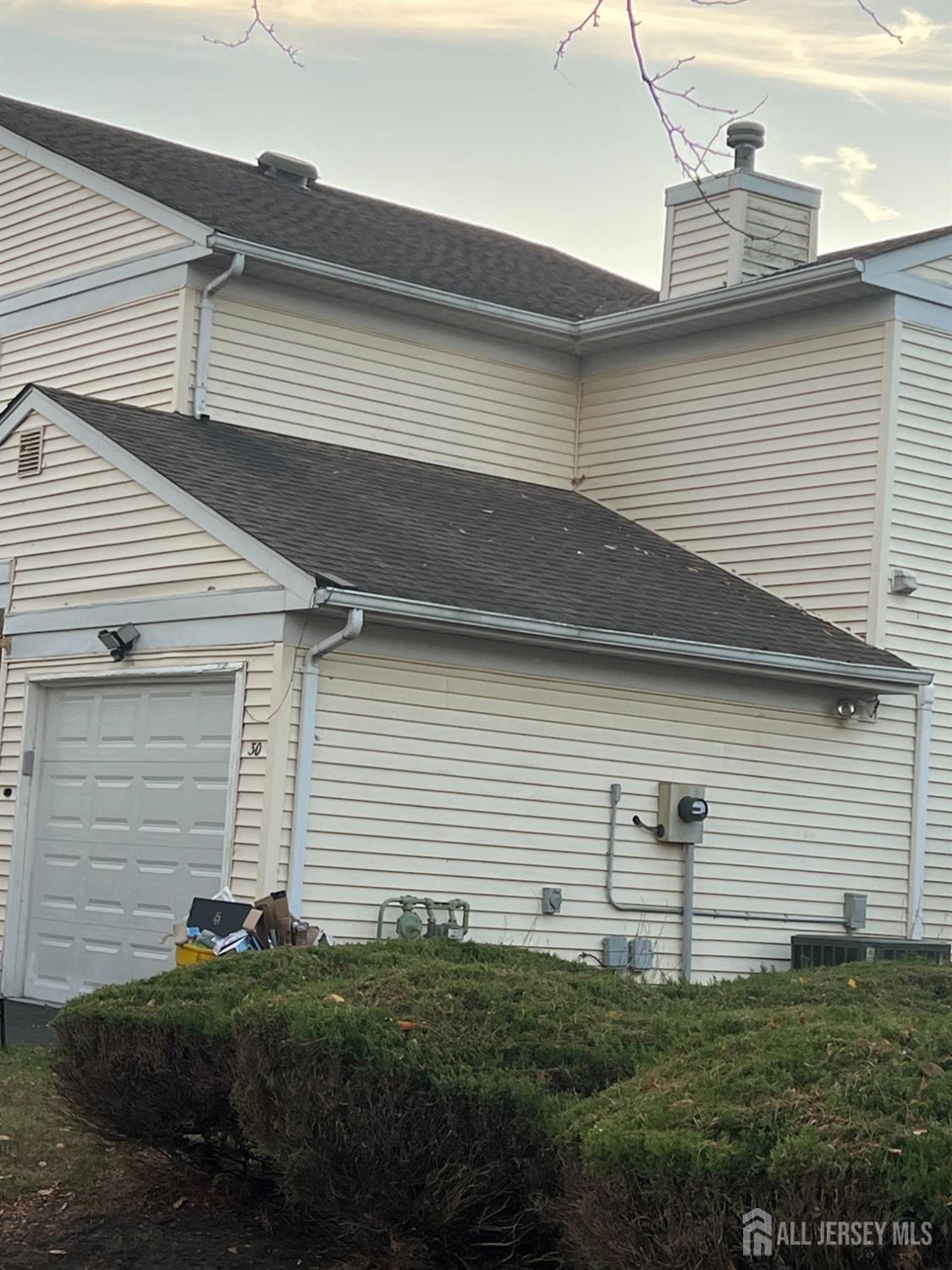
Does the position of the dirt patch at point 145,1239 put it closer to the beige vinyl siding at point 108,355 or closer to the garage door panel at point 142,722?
the garage door panel at point 142,722

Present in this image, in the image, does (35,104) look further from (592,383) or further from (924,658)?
(924,658)

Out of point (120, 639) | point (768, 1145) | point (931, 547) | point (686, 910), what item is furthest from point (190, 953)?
point (931, 547)

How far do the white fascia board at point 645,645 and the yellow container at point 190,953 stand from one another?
7.49 feet

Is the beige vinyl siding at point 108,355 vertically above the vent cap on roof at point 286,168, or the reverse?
the vent cap on roof at point 286,168

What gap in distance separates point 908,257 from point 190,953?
8733mm

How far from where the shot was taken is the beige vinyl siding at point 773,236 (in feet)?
54.5

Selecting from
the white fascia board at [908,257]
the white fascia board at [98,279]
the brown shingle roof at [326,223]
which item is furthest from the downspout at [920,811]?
the white fascia board at [98,279]

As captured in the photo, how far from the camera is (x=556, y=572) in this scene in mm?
13789

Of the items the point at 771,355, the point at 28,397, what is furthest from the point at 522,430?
the point at 28,397

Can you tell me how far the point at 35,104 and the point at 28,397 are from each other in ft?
21.0

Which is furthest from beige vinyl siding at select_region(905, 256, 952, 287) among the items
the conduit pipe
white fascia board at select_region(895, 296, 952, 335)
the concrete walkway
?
the concrete walkway

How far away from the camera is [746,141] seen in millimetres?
17125

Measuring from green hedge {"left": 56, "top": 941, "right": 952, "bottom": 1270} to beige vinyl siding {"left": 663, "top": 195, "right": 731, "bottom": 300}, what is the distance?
10.0 meters

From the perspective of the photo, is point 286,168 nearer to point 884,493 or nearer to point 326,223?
point 326,223
